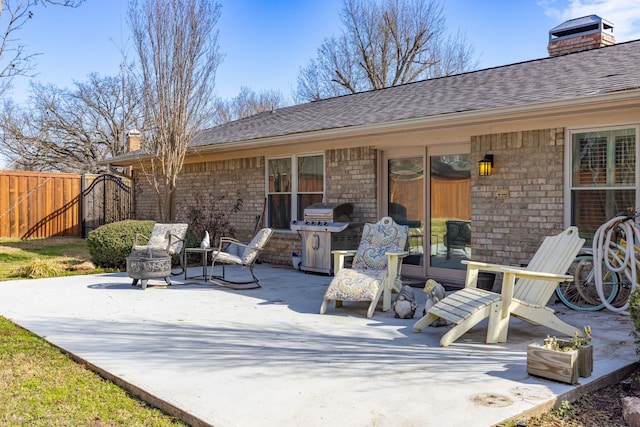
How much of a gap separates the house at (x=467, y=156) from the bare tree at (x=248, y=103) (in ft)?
76.4

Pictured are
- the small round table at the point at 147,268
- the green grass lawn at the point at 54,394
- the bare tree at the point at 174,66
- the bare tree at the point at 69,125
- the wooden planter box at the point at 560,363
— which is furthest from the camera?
the bare tree at the point at 69,125

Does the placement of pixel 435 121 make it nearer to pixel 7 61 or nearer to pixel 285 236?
pixel 285 236

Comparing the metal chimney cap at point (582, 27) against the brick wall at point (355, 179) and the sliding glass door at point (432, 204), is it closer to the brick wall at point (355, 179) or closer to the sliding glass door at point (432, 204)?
the sliding glass door at point (432, 204)

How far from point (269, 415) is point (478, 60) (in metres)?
24.6

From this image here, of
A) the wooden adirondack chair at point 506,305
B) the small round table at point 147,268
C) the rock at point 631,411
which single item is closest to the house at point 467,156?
the wooden adirondack chair at point 506,305

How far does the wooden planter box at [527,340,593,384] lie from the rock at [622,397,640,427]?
403 mm

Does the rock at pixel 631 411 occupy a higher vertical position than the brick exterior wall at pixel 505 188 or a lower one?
lower

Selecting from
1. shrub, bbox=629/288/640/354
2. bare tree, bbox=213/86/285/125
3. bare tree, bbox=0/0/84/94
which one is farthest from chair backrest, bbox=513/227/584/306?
bare tree, bbox=213/86/285/125

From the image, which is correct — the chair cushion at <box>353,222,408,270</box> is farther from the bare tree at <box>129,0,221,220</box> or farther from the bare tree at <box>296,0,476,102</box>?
the bare tree at <box>296,0,476,102</box>

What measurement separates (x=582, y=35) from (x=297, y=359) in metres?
8.87

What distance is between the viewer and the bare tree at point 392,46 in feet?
77.6

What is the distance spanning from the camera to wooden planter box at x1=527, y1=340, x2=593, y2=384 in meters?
3.66

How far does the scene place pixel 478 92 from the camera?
330 inches

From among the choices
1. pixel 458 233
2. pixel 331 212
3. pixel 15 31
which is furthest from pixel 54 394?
pixel 458 233
